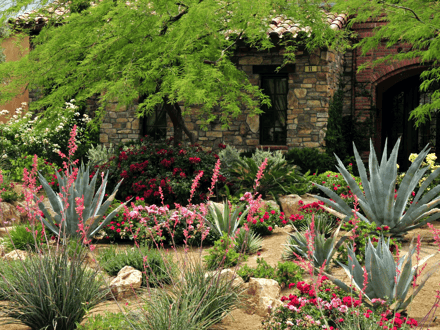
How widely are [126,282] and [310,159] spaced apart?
7.04 meters

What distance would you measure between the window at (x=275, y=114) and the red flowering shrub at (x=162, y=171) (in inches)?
132

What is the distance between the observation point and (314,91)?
35.5 feet

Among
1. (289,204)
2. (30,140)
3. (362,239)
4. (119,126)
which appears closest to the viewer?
(362,239)

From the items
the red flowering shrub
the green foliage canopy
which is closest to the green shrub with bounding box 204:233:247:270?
the green foliage canopy

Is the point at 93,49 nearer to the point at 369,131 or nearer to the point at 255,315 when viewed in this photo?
the point at 255,315

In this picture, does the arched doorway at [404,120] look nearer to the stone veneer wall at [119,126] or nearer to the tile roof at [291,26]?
the tile roof at [291,26]

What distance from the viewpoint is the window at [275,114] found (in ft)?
37.1

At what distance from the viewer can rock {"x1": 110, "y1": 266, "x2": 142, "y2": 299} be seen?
3.96m

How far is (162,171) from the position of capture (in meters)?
7.84

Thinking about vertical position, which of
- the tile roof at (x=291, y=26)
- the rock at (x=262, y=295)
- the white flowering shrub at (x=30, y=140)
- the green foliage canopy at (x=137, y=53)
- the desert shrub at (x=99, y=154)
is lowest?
the rock at (x=262, y=295)

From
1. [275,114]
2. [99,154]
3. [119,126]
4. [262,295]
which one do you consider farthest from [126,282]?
[119,126]

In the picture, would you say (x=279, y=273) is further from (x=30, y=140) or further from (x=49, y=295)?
(x=30, y=140)

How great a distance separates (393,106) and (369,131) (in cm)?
282

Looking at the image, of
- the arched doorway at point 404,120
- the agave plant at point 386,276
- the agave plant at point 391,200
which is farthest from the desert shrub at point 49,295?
the arched doorway at point 404,120
